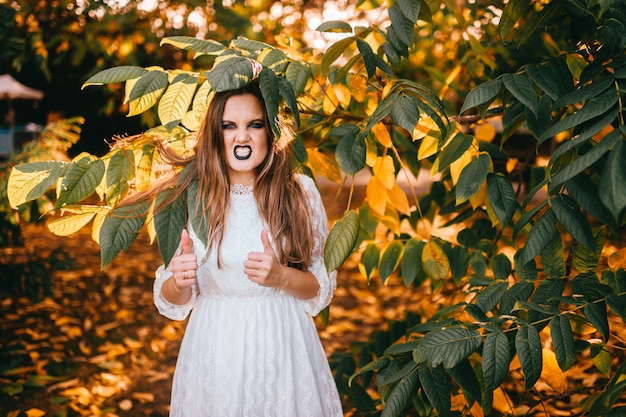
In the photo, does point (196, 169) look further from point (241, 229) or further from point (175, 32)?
point (175, 32)

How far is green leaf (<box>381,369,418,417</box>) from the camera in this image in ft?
4.08

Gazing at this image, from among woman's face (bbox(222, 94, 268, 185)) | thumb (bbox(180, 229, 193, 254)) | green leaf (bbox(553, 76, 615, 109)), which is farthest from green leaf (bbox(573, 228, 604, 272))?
Answer: thumb (bbox(180, 229, 193, 254))

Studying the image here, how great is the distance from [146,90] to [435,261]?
41.5 inches

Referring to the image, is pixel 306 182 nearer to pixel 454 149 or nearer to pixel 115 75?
pixel 454 149

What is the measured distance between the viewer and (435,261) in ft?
6.09

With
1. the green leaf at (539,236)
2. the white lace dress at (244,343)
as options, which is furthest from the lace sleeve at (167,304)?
the green leaf at (539,236)

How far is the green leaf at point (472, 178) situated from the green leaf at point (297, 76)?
0.50 meters

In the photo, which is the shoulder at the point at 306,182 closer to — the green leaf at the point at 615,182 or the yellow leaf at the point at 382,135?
the yellow leaf at the point at 382,135

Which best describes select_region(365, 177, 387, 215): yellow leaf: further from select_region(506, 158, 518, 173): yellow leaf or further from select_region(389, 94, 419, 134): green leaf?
select_region(506, 158, 518, 173): yellow leaf

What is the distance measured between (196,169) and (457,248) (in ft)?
3.18

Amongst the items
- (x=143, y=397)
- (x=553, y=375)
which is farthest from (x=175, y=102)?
(x=143, y=397)

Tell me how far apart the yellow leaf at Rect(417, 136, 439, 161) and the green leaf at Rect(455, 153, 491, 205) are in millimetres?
212

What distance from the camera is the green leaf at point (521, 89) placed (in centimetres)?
127

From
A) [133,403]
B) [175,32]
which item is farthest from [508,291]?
[175,32]
